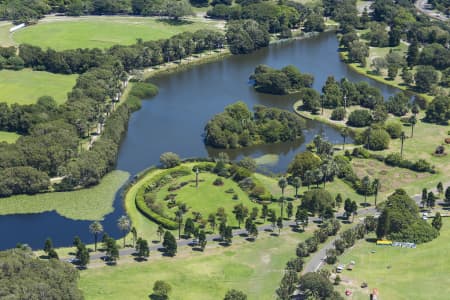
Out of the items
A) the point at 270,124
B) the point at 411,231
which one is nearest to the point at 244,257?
the point at 411,231

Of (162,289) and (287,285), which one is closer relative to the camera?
(162,289)

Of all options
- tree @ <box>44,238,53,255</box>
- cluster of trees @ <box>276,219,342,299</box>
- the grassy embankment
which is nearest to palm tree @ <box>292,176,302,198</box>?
the grassy embankment

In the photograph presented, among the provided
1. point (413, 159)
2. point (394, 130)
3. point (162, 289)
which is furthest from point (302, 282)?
point (394, 130)

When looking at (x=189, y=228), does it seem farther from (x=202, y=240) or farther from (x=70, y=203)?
(x=70, y=203)

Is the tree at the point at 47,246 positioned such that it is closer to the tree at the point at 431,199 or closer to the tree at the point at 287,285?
the tree at the point at 287,285

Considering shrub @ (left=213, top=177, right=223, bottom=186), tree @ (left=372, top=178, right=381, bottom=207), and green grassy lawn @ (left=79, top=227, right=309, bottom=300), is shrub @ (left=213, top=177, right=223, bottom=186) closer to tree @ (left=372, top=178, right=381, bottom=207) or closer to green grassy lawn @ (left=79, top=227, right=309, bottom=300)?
green grassy lawn @ (left=79, top=227, right=309, bottom=300)
